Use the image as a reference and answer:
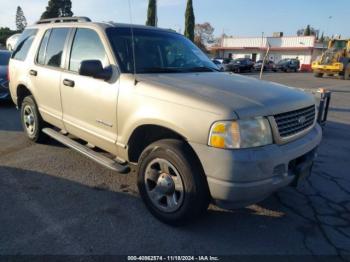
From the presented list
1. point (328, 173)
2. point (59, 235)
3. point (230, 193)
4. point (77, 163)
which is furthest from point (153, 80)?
point (328, 173)

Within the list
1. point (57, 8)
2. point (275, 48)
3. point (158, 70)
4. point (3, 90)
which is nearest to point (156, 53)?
point (158, 70)

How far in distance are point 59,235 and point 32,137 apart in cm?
307

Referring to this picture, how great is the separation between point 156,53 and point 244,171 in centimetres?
205

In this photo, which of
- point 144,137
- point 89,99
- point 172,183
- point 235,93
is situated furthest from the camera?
point 89,99

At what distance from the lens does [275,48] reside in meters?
54.3

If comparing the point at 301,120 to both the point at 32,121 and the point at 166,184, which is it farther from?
the point at 32,121

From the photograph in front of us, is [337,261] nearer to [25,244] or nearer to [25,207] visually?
[25,244]

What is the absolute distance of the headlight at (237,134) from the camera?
108 inches

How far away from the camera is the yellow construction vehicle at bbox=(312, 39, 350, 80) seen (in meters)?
27.8

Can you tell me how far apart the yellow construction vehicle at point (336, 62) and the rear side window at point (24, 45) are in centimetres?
2732

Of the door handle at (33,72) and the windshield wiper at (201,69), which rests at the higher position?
the windshield wiper at (201,69)

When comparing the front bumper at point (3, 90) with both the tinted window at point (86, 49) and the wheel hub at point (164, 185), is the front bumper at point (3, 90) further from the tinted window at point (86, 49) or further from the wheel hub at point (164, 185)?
the wheel hub at point (164, 185)

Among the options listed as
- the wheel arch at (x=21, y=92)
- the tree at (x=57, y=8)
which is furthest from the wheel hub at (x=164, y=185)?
the tree at (x=57, y=8)

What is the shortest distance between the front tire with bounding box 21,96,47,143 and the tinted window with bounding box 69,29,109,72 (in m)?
1.47
